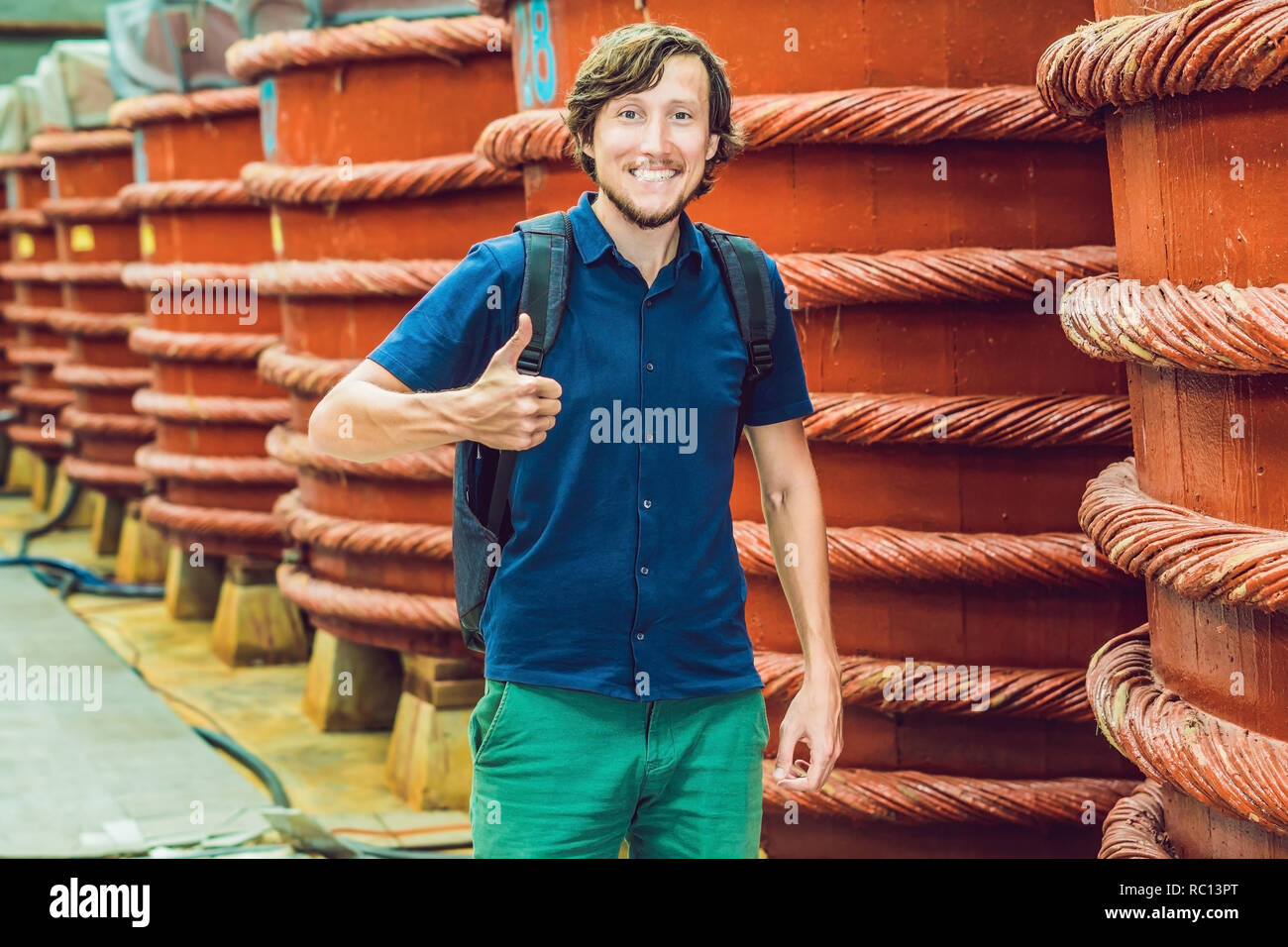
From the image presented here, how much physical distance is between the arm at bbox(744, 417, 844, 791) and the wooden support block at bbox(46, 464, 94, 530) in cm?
860

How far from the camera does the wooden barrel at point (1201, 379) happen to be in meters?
2.15

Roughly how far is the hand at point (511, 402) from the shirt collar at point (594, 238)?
21 centimetres

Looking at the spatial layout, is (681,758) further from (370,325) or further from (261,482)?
(261,482)

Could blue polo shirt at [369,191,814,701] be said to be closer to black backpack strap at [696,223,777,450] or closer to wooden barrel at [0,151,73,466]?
black backpack strap at [696,223,777,450]

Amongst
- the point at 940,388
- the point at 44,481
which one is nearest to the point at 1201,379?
the point at 940,388

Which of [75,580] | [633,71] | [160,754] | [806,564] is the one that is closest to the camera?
[633,71]

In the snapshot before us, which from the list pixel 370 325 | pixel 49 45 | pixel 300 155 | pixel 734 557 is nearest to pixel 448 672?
pixel 370 325

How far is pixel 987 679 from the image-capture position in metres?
3.48

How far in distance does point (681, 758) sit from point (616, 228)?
69 cm

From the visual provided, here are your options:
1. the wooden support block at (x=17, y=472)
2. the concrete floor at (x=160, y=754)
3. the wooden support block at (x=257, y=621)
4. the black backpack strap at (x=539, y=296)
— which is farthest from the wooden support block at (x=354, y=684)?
the wooden support block at (x=17, y=472)

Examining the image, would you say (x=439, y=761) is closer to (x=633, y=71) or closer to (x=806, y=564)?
(x=806, y=564)

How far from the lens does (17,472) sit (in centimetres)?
1184

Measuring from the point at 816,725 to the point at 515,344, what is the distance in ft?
2.19

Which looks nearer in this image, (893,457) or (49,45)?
(893,457)
